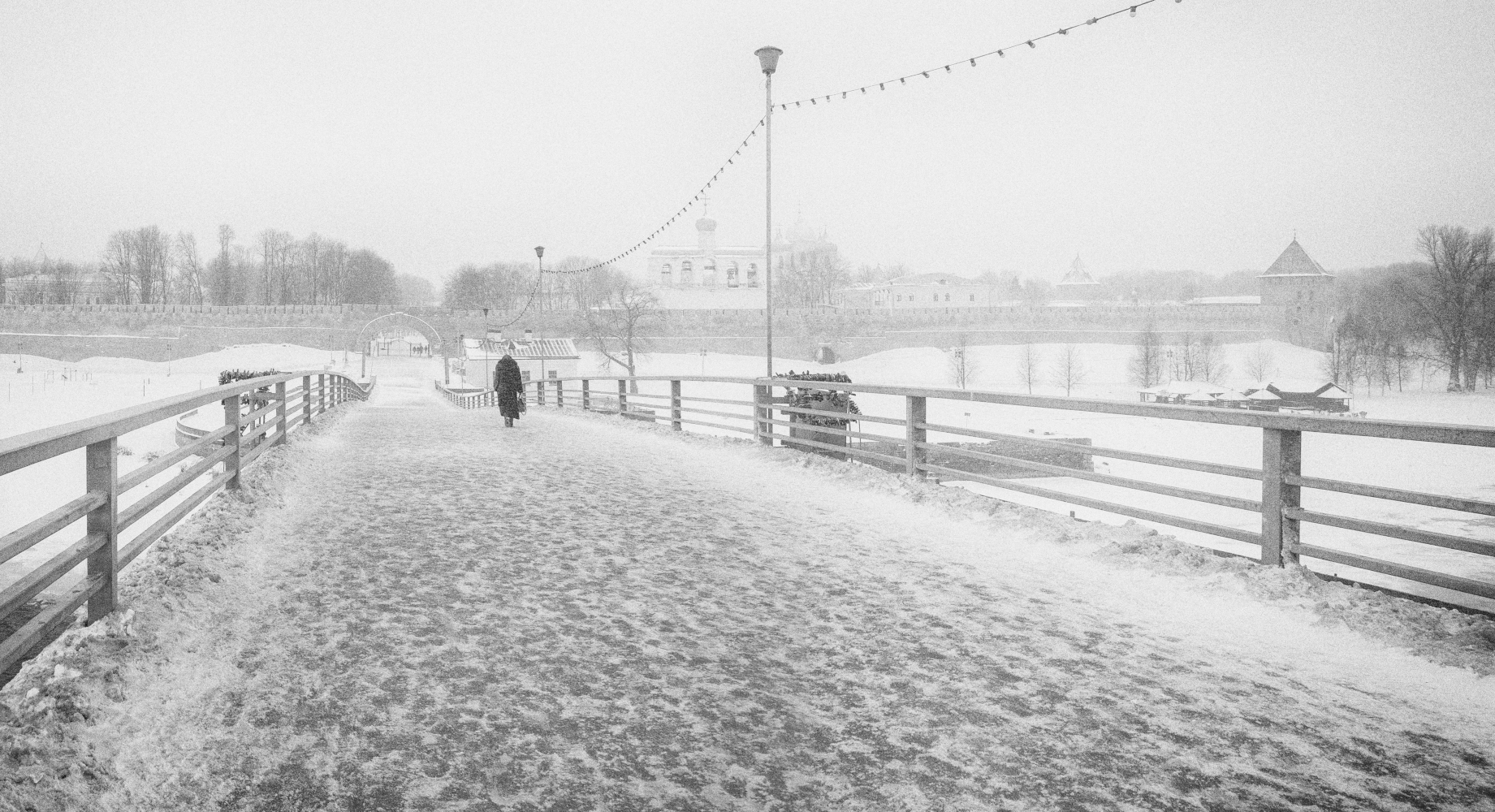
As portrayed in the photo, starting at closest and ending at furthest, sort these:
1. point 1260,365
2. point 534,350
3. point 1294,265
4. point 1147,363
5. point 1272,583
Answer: point 1272,583
point 534,350
point 1147,363
point 1260,365
point 1294,265

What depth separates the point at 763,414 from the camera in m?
14.3

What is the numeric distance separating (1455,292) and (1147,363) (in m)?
35.8

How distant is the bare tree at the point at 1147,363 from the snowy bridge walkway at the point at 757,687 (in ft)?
285

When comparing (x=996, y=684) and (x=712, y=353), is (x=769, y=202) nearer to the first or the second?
(x=996, y=684)

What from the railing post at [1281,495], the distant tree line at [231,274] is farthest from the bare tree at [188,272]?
the railing post at [1281,495]

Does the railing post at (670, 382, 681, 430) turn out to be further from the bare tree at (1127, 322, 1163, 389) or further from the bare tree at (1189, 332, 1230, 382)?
the bare tree at (1189, 332, 1230, 382)

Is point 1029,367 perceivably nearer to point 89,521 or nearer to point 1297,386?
point 1297,386

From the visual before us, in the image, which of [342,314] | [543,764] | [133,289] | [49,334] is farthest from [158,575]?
[133,289]

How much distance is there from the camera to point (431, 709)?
11.4 feet

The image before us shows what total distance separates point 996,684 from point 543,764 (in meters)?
1.88

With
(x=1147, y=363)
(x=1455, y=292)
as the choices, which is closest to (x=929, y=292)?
(x=1147, y=363)

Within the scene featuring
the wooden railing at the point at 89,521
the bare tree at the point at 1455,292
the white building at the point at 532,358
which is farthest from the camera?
the white building at the point at 532,358

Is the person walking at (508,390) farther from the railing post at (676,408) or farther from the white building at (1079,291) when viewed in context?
the white building at (1079,291)

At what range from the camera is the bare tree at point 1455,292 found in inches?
1695
